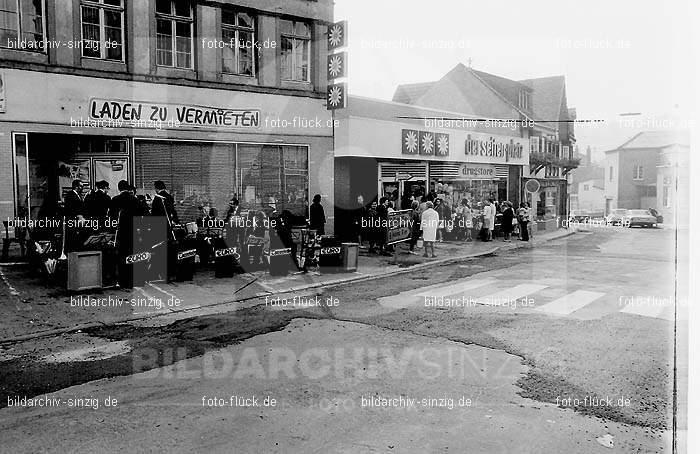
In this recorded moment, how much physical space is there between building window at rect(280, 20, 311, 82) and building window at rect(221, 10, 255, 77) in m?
1.20

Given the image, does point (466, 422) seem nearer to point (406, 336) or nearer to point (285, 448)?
point (285, 448)

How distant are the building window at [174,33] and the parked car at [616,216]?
30.7 m

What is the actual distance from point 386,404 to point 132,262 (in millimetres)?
7826

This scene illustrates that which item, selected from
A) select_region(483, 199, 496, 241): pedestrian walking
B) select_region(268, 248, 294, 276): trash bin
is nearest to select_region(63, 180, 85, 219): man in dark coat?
select_region(268, 248, 294, 276): trash bin

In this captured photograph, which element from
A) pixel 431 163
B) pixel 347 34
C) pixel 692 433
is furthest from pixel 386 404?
pixel 431 163

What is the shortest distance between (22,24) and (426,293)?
11722 mm

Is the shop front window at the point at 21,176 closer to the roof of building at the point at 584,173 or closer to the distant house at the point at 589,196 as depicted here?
the distant house at the point at 589,196

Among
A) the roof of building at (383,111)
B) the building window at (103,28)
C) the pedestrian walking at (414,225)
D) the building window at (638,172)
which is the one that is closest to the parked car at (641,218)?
the building window at (638,172)

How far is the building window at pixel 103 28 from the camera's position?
15281 millimetres

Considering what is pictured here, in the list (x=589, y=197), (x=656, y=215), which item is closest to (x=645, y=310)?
(x=656, y=215)

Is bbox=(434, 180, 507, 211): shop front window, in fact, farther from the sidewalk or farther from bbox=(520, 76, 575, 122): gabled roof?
bbox=(520, 76, 575, 122): gabled roof

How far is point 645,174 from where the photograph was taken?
22547 millimetres

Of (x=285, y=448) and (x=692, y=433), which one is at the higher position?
(x=692, y=433)

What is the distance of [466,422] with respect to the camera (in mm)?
5625
